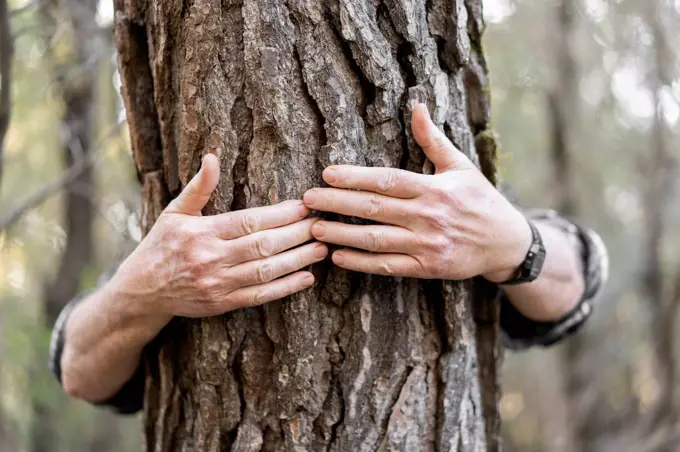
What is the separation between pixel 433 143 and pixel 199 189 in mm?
467

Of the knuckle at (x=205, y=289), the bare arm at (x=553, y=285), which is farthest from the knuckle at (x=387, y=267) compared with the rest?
the bare arm at (x=553, y=285)

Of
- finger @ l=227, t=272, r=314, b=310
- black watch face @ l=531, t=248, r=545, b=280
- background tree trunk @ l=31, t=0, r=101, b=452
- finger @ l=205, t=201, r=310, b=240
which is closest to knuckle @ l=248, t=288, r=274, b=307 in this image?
finger @ l=227, t=272, r=314, b=310

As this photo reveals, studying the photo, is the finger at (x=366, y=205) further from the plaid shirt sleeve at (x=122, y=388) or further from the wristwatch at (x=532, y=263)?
the plaid shirt sleeve at (x=122, y=388)

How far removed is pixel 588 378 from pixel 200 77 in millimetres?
5703

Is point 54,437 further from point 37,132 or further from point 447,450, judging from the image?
point 447,450

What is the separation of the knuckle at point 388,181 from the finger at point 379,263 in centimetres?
13

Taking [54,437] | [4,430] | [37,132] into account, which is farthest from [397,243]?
[54,437]

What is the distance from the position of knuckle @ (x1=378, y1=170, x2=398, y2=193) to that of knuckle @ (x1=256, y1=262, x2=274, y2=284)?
0.26m

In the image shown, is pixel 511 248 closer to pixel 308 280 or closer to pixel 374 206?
pixel 374 206

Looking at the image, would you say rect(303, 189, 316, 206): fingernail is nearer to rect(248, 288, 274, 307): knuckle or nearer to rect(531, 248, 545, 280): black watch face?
rect(248, 288, 274, 307): knuckle

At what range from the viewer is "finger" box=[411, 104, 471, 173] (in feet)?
3.91

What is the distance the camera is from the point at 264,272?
1.15m

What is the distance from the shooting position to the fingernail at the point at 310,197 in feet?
3.82

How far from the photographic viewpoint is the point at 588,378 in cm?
589
